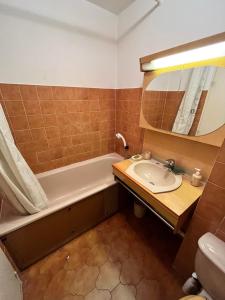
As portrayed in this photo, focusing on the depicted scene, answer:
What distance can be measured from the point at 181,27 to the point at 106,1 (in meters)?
0.87

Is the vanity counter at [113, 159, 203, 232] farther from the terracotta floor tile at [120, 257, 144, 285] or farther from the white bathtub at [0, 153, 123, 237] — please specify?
the terracotta floor tile at [120, 257, 144, 285]

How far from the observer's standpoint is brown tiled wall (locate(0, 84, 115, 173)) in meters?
1.34

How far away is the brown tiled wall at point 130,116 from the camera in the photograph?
1577mm

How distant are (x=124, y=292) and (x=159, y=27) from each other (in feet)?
7.25

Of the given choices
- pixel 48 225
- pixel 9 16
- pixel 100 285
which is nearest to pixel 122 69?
pixel 9 16

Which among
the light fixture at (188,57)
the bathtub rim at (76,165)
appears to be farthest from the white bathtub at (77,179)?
the light fixture at (188,57)

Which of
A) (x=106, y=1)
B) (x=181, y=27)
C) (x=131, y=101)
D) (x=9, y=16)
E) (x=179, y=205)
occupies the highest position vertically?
(x=106, y=1)

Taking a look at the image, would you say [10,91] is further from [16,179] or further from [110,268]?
[110,268]

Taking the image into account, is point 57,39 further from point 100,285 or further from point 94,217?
point 100,285

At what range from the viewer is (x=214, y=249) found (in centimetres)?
71

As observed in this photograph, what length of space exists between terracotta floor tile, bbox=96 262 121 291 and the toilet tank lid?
0.80m

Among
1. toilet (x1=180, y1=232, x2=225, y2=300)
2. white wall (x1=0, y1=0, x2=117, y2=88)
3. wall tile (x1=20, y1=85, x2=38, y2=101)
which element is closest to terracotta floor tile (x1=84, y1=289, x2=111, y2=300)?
toilet (x1=180, y1=232, x2=225, y2=300)

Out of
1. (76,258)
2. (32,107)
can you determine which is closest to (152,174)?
(76,258)

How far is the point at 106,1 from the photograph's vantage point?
134 centimetres
